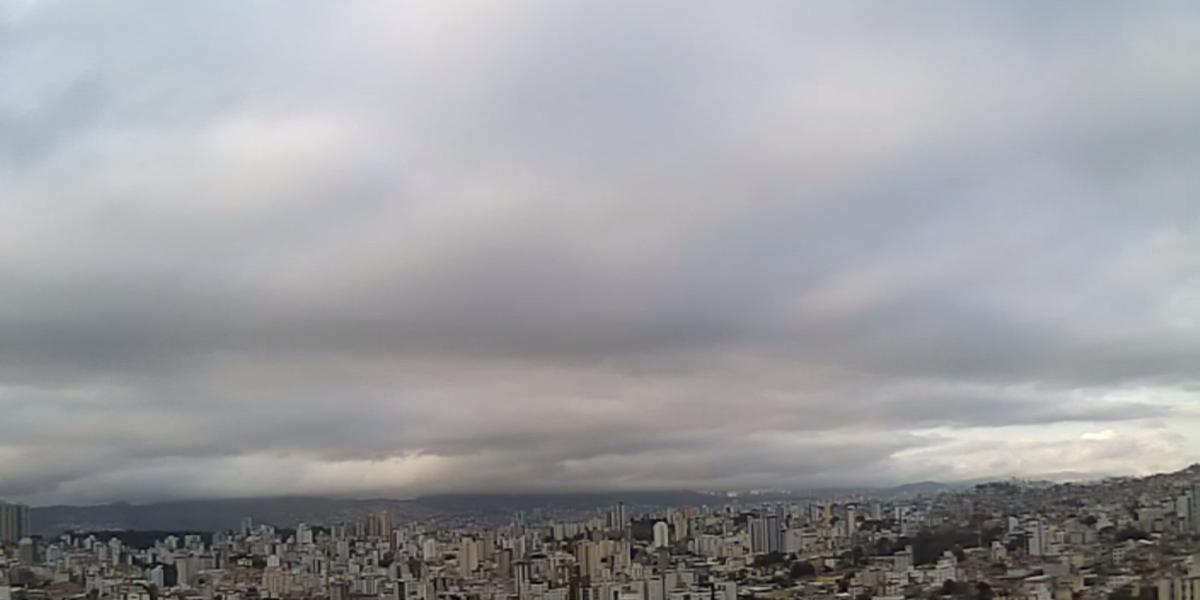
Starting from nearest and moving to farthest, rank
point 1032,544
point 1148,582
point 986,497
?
point 1148,582 < point 1032,544 < point 986,497

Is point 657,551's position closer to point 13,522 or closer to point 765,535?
point 765,535

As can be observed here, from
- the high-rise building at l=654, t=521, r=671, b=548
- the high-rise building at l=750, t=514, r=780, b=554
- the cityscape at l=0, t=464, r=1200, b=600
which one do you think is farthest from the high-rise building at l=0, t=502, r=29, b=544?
the high-rise building at l=750, t=514, r=780, b=554

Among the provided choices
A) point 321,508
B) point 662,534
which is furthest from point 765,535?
point 321,508

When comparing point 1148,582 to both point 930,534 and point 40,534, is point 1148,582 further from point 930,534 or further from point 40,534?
point 40,534

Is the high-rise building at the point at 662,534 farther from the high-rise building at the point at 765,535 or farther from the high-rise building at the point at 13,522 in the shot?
the high-rise building at the point at 13,522

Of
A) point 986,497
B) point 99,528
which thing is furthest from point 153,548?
point 986,497

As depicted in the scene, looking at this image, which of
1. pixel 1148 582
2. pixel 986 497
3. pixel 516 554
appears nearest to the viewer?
pixel 1148 582

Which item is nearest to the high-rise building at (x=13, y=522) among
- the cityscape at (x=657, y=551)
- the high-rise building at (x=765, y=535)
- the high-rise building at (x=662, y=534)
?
the cityscape at (x=657, y=551)
